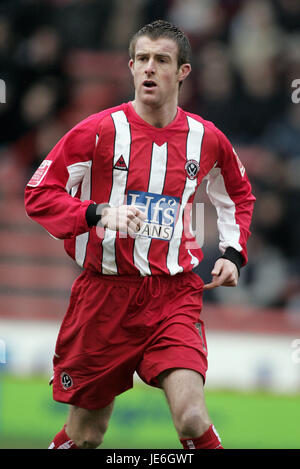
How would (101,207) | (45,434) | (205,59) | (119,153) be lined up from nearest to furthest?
(101,207), (119,153), (45,434), (205,59)

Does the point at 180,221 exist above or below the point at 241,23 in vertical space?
below

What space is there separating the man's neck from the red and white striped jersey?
0.10ft

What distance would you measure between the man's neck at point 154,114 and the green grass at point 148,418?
3.02 metres

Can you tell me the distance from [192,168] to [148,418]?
2.98 metres

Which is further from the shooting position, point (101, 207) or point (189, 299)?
point (189, 299)

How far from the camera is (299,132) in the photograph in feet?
27.6

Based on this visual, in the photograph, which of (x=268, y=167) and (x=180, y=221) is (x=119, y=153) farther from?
(x=268, y=167)

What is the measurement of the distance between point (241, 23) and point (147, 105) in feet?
17.9

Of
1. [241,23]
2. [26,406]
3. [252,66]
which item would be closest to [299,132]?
[252,66]

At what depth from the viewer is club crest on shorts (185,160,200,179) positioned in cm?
441

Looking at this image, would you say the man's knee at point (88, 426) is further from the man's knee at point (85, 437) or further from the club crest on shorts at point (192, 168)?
the club crest on shorts at point (192, 168)

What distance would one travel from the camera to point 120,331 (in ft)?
14.2

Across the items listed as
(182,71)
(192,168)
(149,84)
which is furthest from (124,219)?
(182,71)
